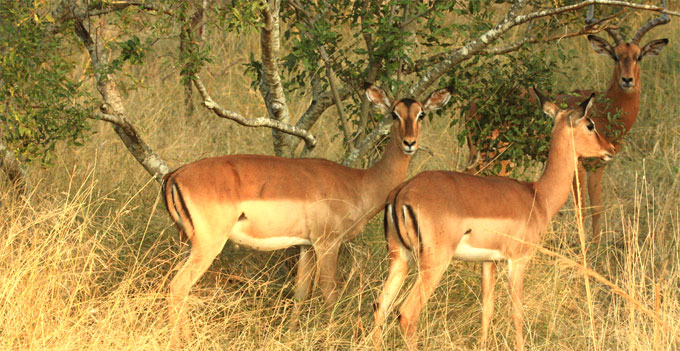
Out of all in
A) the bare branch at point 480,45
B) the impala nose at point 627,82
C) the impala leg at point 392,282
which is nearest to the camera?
the impala leg at point 392,282

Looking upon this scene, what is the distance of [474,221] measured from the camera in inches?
168

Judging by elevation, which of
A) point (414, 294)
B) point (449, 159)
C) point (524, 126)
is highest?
point (524, 126)

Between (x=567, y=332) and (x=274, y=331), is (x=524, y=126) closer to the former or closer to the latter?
(x=567, y=332)

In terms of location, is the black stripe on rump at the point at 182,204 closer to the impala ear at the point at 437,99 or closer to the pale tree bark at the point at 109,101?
the pale tree bark at the point at 109,101

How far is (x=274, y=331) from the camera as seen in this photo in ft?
14.4

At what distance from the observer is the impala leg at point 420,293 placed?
13.5 ft

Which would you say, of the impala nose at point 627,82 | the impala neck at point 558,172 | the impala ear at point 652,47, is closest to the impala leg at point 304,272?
the impala neck at point 558,172

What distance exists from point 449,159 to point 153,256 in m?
3.29

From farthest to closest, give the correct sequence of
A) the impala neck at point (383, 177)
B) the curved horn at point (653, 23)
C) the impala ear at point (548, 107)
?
the curved horn at point (653, 23) < the impala neck at point (383, 177) < the impala ear at point (548, 107)

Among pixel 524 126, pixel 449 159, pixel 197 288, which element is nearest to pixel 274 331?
pixel 197 288

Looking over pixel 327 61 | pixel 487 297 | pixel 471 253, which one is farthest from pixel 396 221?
pixel 327 61

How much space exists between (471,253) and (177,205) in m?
1.52

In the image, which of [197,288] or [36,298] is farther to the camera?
[197,288]

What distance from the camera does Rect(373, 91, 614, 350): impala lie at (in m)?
4.12
